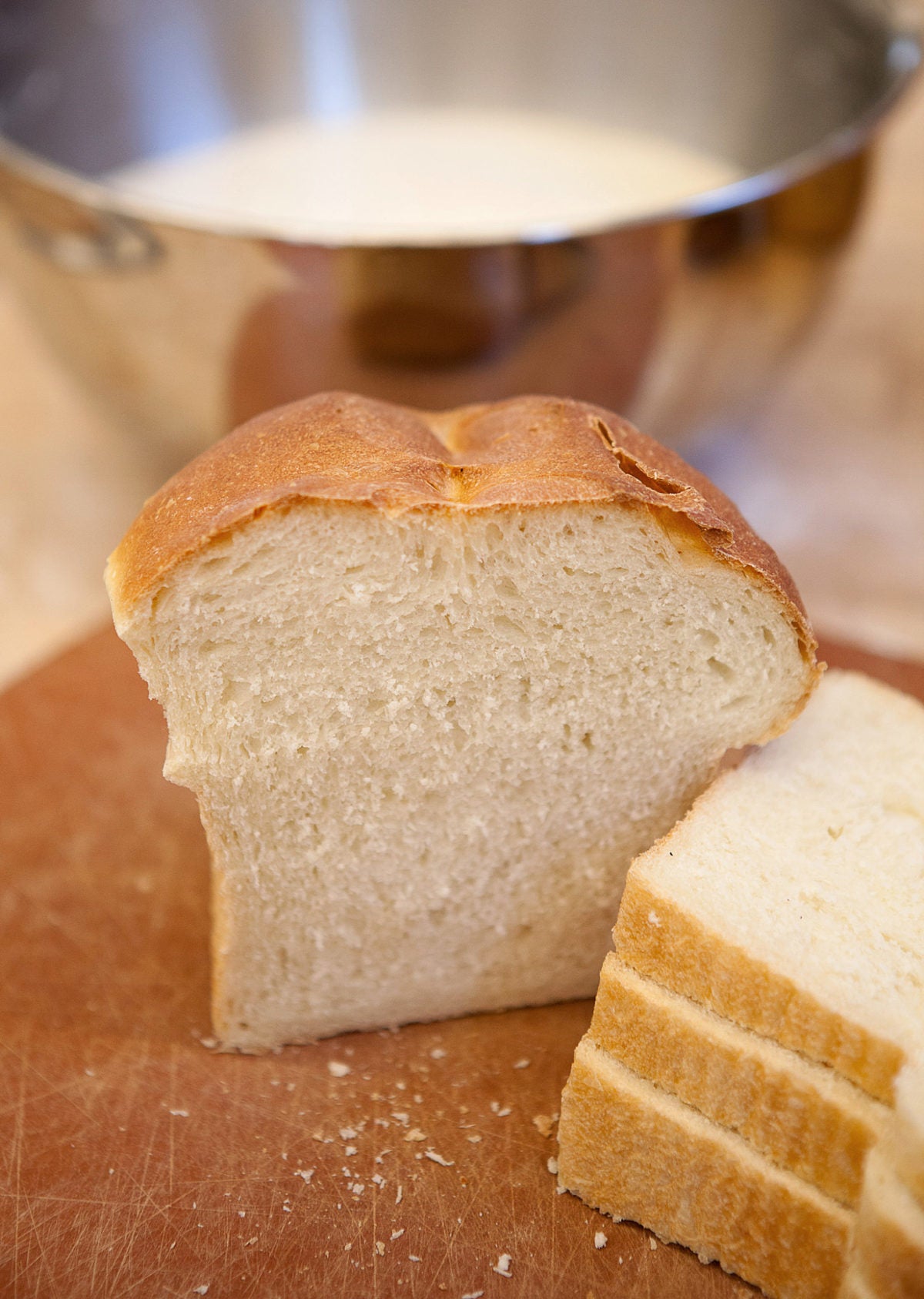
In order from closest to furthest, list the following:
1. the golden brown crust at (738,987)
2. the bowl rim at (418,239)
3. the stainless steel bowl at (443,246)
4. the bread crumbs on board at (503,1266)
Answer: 1. the golden brown crust at (738,987)
2. the bread crumbs on board at (503,1266)
3. the bowl rim at (418,239)
4. the stainless steel bowl at (443,246)

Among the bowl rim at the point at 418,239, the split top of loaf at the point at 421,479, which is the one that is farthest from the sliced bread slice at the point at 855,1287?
the bowl rim at the point at 418,239

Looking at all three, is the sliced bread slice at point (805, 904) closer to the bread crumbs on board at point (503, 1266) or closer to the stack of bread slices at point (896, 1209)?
the stack of bread slices at point (896, 1209)

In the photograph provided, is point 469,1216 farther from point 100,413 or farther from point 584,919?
point 100,413

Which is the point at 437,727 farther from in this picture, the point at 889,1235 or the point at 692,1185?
the point at 889,1235

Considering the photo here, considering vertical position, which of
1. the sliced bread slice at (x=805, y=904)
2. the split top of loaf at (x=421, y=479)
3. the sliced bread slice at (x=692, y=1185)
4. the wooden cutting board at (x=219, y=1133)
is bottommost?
the wooden cutting board at (x=219, y=1133)

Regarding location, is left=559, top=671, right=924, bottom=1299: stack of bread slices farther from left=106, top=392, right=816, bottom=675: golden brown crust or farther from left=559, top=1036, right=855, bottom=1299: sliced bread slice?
left=106, top=392, right=816, bottom=675: golden brown crust

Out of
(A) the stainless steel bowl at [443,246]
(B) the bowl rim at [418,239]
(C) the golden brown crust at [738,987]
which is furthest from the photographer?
(A) the stainless steel bowl at [443,246]

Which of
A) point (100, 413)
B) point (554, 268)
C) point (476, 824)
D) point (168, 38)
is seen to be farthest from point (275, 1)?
point (476, 824)
